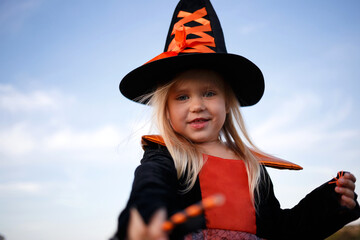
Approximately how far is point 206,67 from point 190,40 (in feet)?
0.77

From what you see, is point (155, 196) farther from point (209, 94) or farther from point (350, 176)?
point (350, 176)

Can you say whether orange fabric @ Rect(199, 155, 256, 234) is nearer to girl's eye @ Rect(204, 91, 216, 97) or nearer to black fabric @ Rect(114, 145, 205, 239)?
black fabric @ Rect(114, 145, 205, 239)

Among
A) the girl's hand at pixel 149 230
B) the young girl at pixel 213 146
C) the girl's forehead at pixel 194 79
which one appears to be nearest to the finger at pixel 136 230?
the girl's hand at pixel 149 230

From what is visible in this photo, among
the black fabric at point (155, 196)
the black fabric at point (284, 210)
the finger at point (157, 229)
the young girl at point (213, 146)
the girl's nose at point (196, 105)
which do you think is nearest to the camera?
the finger at point (157, 229)

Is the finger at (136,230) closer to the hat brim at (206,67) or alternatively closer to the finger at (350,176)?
the hat brim at (206,67)

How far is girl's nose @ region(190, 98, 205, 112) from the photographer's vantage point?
2400 mm

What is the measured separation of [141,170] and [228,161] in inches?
36.2

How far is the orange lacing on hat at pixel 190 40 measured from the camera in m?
2.46

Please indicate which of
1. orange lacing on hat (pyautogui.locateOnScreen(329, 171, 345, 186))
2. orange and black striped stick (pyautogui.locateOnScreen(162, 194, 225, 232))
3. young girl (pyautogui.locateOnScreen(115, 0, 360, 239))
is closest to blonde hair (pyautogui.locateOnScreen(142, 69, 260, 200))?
young girl (pyautogui.locateOnScreen(115, 0, 360, 239))

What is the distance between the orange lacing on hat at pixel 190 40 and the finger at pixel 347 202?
1.38 meters

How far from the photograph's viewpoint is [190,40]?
252 centimetres

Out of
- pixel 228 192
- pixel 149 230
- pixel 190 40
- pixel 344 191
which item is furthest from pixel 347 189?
pixel 149 230

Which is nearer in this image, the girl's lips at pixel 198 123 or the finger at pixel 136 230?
the finger at pixel 136 230

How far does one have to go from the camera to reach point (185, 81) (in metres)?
2.46
